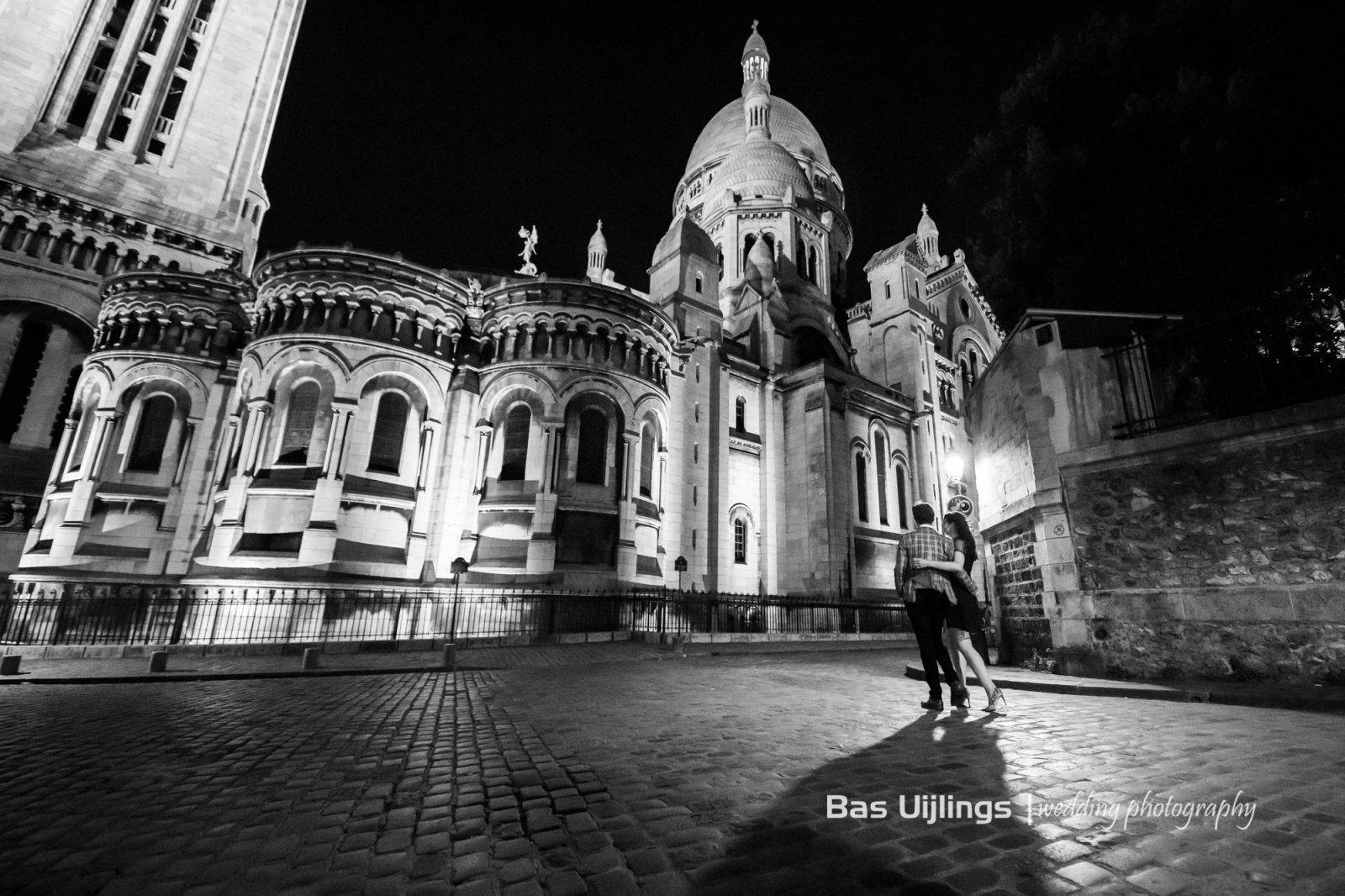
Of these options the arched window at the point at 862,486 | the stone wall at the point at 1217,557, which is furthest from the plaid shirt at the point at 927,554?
the arched window at the point at 862,486

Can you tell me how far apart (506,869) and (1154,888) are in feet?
7.59

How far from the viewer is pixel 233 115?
101 ft

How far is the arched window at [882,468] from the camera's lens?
3025 cm

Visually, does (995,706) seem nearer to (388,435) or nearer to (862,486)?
(388,435)

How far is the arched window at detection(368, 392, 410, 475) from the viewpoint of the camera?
62.7 ft

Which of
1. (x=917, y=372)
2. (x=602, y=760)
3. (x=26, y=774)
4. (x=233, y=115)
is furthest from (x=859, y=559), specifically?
(x=233, y=115)

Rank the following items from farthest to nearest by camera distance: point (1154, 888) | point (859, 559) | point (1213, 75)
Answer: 1. point (859, 559)
2. point (1213, 75)
3. point (1154, 888)

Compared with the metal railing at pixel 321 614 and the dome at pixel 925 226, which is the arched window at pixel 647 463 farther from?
the dome at pixel 925 226

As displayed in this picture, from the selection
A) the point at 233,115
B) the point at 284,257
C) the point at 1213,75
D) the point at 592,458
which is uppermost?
the point at 233,115

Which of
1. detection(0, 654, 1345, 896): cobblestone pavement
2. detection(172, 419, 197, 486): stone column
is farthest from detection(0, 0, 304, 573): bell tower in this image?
detection(0, 654, 1345, 896): cobblestone pavement

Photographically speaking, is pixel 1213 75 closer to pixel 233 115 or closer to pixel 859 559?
pixel 859 559

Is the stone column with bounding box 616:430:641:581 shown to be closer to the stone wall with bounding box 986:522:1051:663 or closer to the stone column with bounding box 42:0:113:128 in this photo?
the stone wall with bounding box 986:522:1051:663

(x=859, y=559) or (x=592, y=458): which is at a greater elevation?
(x=592, y=458)

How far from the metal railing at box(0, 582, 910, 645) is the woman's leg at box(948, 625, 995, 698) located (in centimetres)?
1041
